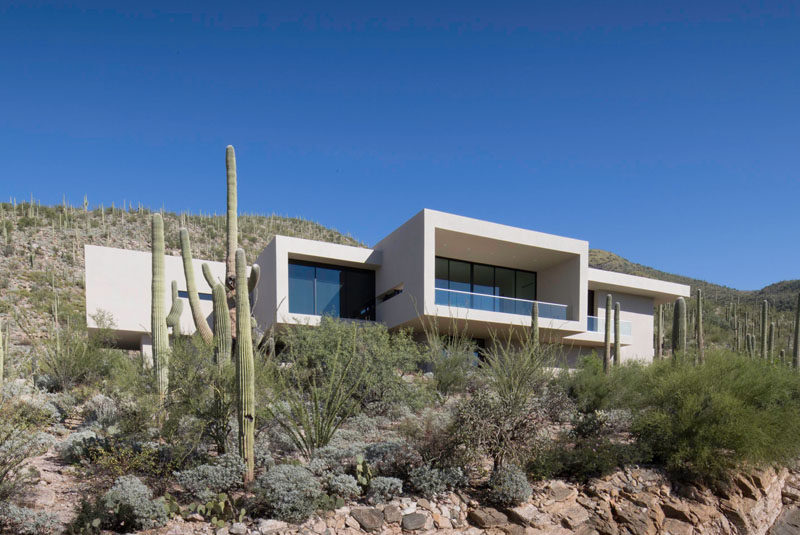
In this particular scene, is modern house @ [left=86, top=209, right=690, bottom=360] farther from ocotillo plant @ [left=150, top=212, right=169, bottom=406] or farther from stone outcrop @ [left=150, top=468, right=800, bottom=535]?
stone outcrop @ [left=150, top=468, right=800, bottom=535]

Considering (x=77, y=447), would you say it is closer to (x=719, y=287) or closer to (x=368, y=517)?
(x=368, y=517)

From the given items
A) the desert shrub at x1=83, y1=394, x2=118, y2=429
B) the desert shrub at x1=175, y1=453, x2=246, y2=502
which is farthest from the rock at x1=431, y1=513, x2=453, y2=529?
the desert shrub at x1=83, y1=394, x2=118, y2=429

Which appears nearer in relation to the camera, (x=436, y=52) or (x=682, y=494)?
(x=682, y=494)

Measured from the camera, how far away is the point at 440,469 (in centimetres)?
909

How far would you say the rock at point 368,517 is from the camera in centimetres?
783

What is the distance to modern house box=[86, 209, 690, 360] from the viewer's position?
1845 centimetres

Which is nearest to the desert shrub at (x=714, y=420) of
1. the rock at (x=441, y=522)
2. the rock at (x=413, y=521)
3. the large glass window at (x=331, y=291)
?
the rock at (x=441, y=522)

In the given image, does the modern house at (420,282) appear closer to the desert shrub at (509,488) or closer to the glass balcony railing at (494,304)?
the glass balcony railing at (494,304)

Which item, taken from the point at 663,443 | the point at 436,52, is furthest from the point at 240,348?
the point at 436,52

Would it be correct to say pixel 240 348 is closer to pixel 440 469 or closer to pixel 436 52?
pixel 440 469

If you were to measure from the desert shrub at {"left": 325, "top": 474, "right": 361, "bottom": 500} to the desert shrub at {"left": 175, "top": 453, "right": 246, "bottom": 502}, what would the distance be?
131 centimetres

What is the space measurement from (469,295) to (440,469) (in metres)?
10.2

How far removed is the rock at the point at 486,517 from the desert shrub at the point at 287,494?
8.11 ft

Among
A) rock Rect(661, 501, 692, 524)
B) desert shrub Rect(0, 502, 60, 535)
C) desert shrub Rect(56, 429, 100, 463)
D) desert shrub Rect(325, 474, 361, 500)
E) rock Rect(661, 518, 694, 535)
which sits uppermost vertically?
desert shrub Rect(56, 429, 100, 463)
